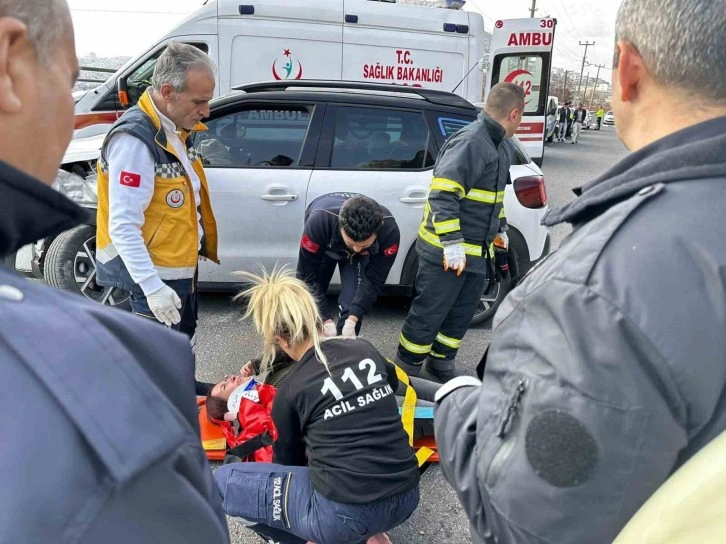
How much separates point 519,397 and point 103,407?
0.68 metres

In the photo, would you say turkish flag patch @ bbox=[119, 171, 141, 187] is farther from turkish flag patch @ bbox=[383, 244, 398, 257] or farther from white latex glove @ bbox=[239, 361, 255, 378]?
turkish flag patch @ bbox=[383, 244, 398, 257]

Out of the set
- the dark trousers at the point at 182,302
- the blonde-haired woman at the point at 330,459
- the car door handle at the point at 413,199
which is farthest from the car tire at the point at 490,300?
the blonde-haired woman at the point at 330,459

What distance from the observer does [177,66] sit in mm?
2451

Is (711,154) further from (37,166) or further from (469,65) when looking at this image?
(469,65)

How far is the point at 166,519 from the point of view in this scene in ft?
1.79

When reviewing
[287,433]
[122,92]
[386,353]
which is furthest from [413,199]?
[122,92]

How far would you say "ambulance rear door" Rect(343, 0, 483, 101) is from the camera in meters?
6.69

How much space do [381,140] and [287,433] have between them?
274 cm

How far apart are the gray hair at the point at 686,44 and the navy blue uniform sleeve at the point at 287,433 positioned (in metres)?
1.52

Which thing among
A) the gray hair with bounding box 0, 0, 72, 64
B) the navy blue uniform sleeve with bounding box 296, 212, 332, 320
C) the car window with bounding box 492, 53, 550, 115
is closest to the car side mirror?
the navy blue uniform sleeve with bounding box 296, 212, 332, 320

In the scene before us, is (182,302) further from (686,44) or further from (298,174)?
(686,44)

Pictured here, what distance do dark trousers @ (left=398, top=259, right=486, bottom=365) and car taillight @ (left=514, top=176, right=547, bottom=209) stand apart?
999mm

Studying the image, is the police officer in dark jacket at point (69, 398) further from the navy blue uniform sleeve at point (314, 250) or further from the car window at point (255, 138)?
the car window at point (255, 138)

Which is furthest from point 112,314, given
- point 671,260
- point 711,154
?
point 711,154
